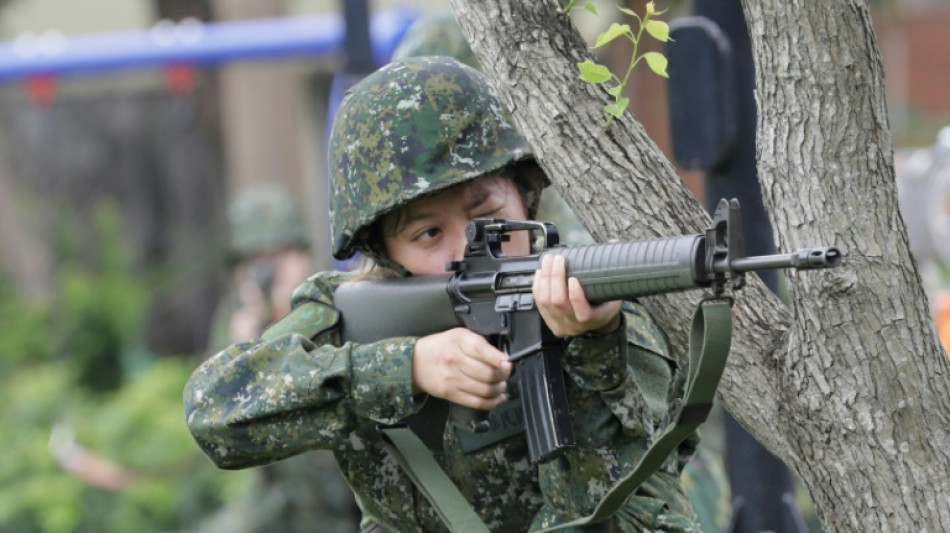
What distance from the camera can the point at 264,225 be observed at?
27.1 feet

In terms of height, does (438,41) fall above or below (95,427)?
above

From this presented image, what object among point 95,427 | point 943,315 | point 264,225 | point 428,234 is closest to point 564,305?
point 428,234

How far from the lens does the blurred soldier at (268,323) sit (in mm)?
7363

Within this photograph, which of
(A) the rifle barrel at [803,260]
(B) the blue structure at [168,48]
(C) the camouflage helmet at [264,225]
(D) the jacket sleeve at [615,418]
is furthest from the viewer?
(B) the blue structure at [168,48]

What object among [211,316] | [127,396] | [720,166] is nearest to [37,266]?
[211,316]

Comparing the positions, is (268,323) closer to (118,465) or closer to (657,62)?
(118,465)

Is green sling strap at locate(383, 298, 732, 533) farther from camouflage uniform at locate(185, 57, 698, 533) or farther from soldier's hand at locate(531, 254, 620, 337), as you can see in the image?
soldier's hand at locate(531, 254, 620, 337)

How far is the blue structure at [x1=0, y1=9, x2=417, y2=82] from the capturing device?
9875 mm

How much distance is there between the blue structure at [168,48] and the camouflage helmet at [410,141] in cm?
649

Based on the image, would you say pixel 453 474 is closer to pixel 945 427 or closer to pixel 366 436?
pixel 366 436

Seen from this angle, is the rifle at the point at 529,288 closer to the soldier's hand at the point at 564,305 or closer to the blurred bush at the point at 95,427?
the soldier's hand at the point at 564,305

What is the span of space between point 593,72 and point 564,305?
1.30 feet

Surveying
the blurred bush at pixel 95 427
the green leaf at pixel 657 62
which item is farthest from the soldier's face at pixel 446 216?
the blurred bush at pixel 95 427

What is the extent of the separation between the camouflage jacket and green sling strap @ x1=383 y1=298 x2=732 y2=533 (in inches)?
3.2
